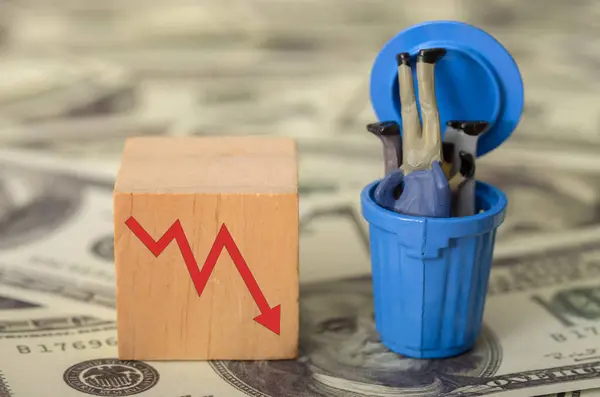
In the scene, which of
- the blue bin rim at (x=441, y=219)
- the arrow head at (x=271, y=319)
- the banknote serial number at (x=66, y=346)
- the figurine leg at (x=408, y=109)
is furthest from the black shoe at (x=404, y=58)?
the banknote serial number at (x=66, y=346)

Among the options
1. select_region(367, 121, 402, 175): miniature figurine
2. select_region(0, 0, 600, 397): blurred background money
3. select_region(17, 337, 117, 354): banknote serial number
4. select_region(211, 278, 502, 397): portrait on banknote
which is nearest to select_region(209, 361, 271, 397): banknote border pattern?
select_region(211, 278, 502, 397): portrait on banknote

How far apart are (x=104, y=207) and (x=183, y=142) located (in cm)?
33

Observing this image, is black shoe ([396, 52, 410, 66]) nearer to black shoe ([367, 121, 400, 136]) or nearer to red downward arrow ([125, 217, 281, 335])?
black shoe ([367, 121, 400, 136])

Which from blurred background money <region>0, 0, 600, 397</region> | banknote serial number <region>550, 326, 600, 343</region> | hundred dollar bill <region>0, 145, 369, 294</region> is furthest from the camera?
blurred background money <region>0, 0, 600, 397</region>

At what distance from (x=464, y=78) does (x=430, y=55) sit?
0.06 m

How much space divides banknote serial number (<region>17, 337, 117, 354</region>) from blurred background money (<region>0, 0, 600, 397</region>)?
45 cm

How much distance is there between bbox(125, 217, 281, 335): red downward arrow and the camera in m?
0.75

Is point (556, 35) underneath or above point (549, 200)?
above

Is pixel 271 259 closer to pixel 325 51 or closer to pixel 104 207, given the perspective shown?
pixel 104 207

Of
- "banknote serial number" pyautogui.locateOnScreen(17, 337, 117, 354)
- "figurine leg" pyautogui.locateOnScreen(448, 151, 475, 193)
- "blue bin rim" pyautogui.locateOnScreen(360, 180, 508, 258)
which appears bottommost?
"banknote serial number" pyautogui.locateOnScreen(17, 337, 117, 354)

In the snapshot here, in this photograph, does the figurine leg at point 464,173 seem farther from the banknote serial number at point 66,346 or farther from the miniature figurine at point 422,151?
the banknote serial number at point 66,346

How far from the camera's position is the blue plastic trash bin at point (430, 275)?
74 centimetres

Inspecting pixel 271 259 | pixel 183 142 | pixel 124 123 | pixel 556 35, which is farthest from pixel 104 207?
pixel 556 35

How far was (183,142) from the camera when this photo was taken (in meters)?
0.87
